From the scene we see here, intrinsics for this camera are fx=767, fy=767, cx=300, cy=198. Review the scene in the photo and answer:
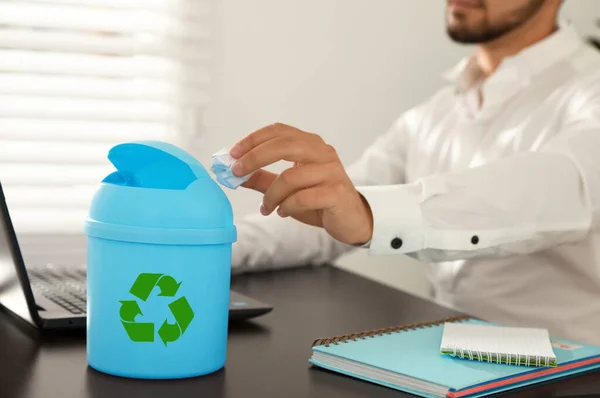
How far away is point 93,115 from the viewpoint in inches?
76.3

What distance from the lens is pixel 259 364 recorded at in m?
0.79

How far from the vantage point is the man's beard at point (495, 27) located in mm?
1707

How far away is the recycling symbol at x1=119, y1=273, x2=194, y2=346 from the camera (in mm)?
671

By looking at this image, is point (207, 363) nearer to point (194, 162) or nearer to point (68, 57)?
point (194, 162)

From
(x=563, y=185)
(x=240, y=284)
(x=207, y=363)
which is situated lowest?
(x=240, y=284)

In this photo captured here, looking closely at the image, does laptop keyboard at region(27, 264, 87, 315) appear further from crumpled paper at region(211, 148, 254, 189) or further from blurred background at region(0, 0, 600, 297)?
blurred background at region(0, 0, 600, 297)

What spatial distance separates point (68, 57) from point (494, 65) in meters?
1.05

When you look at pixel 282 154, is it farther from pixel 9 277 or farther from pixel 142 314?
pixel 9 277

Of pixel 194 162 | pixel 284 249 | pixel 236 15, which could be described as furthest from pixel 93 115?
pixel 194 162

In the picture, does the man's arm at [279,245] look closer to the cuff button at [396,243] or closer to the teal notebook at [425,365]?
the cuff button at [396,243]

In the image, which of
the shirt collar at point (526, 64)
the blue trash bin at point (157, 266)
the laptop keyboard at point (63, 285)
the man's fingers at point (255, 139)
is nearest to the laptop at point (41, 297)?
the laptop keyboard at point (63, 285)

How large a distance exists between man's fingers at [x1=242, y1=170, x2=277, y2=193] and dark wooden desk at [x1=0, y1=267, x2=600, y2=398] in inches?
6.9

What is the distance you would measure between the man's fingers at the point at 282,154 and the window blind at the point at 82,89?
4.04ft

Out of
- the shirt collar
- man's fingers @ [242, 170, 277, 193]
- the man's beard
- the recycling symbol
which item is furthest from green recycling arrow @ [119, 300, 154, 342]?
the man's beard
